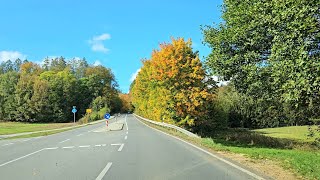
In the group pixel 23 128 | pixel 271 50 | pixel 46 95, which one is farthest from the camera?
pixel 46 95

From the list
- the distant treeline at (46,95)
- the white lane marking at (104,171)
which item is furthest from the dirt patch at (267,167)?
the distant treeline at (46,95)

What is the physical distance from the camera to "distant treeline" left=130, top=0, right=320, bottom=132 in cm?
1376

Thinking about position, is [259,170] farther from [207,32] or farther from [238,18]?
[207,32]

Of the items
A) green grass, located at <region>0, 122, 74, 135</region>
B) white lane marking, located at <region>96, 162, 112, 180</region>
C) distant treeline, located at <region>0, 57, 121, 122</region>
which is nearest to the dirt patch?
white lane marking, located at <region>96, 162, 112, 180</region>

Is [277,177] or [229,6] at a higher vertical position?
[229,6]

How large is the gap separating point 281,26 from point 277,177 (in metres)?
8.37

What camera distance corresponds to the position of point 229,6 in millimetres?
22609

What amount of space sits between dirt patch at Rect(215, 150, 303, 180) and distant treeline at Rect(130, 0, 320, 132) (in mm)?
3415

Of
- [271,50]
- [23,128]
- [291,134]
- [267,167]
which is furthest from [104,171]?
[23,128]

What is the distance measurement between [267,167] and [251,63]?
1166cm

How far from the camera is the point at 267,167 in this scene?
1049cm

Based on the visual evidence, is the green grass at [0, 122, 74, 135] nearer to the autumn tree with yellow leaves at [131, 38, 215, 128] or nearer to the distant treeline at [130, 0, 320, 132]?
the distant treeline at [130, 0, 320, 132]

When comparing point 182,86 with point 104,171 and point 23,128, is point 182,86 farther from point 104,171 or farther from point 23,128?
point 23,128

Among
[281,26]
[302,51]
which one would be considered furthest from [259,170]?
[281,26]
